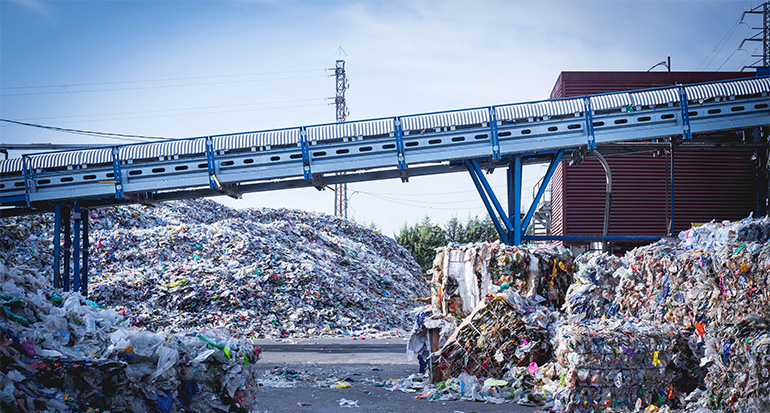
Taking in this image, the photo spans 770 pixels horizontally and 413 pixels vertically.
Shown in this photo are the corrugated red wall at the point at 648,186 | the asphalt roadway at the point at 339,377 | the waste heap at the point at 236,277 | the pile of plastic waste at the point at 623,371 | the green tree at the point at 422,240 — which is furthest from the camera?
the green tree at the point at 422,240

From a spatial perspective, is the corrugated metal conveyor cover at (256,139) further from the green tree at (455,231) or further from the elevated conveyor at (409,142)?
the green tree at (455,231)

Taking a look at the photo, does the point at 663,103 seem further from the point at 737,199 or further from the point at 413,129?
the point at 737,199

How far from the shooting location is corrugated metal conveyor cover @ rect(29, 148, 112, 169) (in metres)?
13.7

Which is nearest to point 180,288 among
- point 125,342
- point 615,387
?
point 125,342

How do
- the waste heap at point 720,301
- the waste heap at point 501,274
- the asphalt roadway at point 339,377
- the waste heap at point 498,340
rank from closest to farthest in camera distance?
the waste heap at point 720,301 → the asphalt roadway at point 339,377 → the waste heap at point 498,340 → the waste heap at point 501,274

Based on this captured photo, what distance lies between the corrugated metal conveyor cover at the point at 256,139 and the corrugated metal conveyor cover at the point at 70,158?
2.73 meters

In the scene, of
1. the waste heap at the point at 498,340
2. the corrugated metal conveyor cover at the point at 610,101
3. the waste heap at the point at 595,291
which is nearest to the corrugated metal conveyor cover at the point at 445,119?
the corrugated metal conveyor cover at the point at 610,101

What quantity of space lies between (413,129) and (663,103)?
5.34m

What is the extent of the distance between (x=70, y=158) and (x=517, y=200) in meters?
10.2

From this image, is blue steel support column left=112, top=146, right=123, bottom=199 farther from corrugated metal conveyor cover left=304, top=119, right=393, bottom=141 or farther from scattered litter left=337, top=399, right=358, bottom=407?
scattered litter left=337, top=399, right=358, bottom=407

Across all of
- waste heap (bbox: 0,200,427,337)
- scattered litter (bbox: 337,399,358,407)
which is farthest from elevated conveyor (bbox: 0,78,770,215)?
scattered litter (bbox: 337,399,358,407)

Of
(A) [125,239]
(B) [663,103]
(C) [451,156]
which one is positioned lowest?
(A) [125,239]

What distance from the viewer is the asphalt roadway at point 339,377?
6.55 m

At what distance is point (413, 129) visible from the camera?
12.8m
